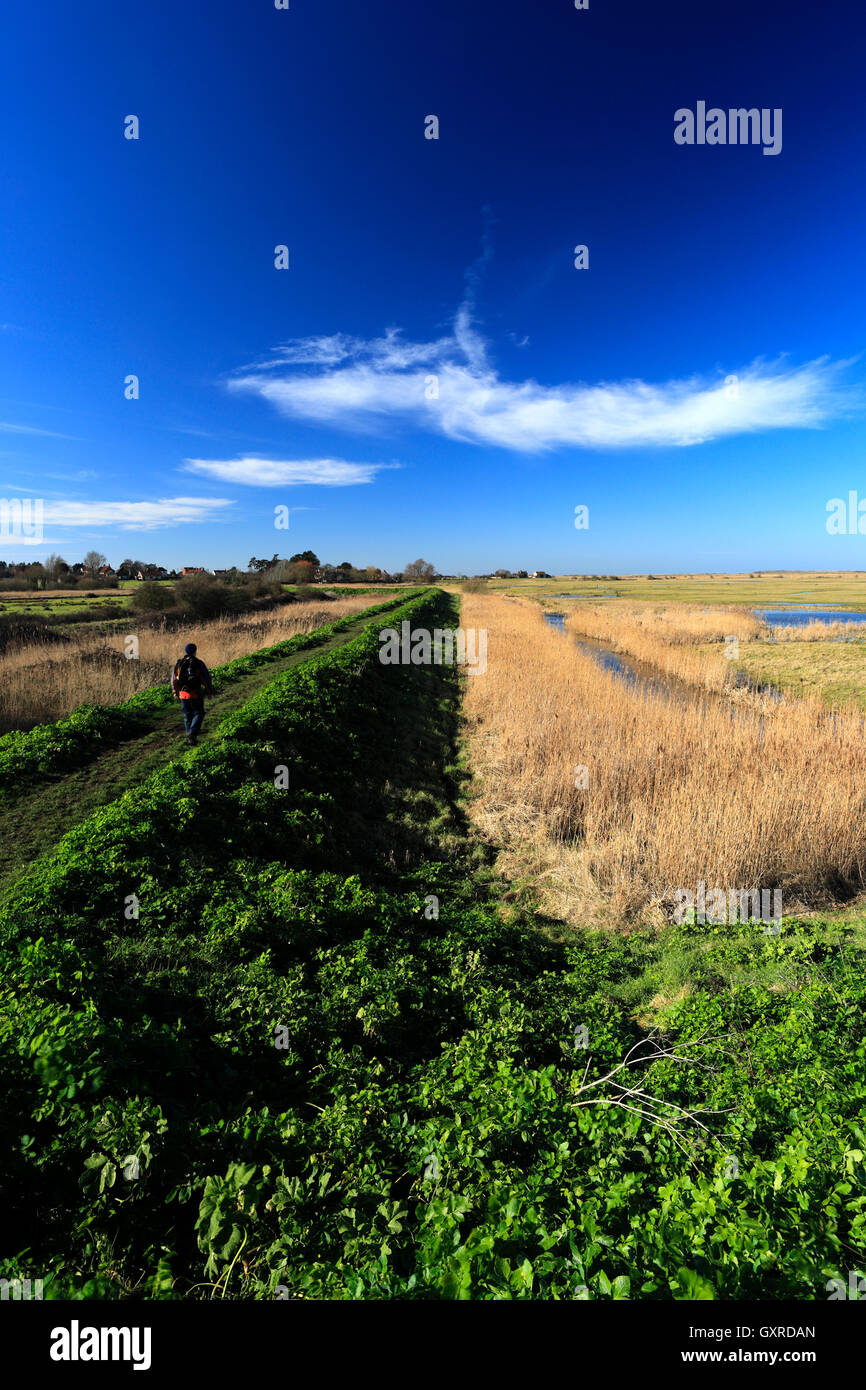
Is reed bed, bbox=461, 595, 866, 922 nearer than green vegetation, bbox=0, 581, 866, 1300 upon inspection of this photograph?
No

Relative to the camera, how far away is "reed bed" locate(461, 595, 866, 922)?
28.5 ft

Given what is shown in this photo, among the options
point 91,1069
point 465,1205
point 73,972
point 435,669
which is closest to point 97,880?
point 73,972

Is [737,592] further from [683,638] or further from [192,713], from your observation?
[192,713]

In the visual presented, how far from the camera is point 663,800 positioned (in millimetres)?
10625

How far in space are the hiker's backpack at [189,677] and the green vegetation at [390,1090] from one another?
3223 mm

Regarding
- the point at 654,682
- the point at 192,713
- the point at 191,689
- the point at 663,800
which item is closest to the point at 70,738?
the point at 192,713

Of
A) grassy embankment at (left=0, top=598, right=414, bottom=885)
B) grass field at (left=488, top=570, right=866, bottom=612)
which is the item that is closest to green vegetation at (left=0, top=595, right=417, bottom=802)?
grassy embankment at (left=0, top=598, right=414, bottom=885)

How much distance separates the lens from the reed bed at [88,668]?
13.3 metres

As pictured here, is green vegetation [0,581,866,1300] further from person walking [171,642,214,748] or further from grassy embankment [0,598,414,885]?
person walking [171,642,214,748]

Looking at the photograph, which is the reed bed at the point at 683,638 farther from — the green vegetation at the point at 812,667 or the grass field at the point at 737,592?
the grass field at the point at 737,592

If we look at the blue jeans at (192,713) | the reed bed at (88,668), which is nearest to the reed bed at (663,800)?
the blue jeans at (192,713)

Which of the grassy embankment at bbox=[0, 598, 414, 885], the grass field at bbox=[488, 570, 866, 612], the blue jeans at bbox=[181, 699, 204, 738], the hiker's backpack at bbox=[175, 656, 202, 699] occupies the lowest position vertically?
the grassy embankment at bbox=[0, 598, 414, 885]

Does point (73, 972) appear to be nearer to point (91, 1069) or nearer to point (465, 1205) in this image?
point (91, 1069)

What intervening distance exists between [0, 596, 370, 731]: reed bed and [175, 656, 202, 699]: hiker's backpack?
16.3ft
